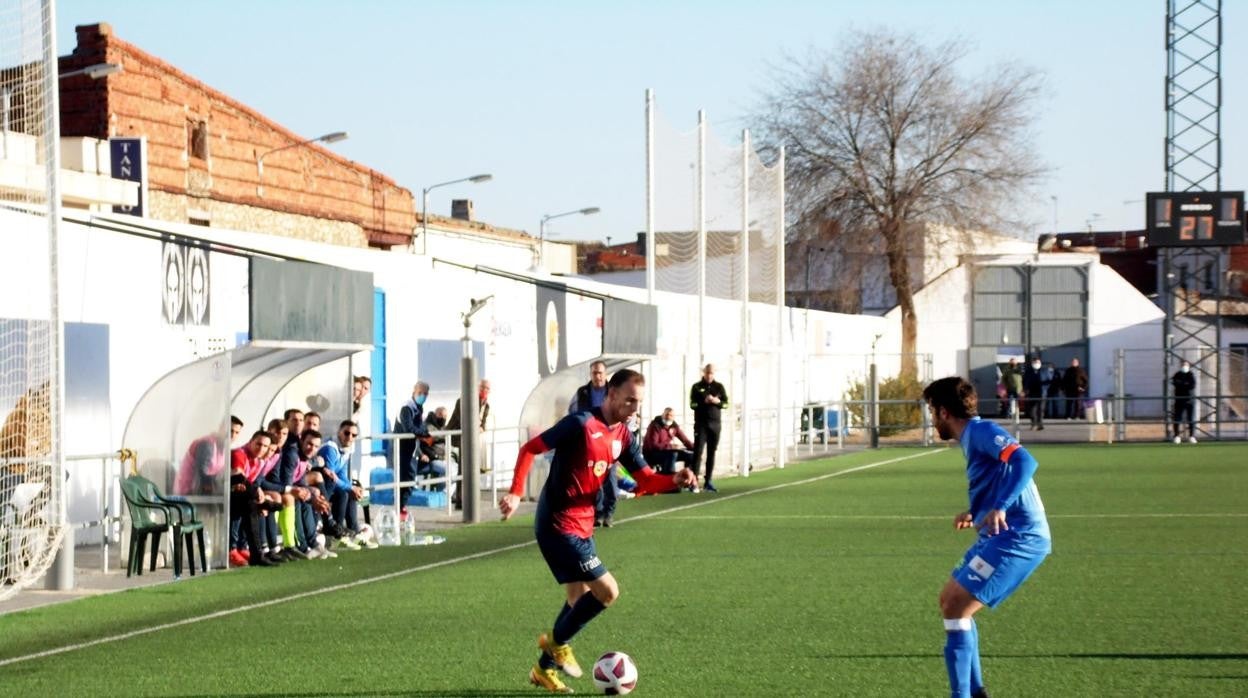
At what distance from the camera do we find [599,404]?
65.6ft

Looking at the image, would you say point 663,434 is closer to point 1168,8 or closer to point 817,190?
point 1168,8

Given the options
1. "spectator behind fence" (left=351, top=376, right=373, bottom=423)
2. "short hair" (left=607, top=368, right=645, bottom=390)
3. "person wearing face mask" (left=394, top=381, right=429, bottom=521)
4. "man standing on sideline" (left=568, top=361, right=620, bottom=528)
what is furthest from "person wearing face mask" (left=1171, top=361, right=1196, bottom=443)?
"short hair" (left=607, top=368, right=645, bottom=390)

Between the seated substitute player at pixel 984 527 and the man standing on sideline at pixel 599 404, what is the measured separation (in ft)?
37.0

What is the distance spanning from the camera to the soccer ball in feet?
30.1

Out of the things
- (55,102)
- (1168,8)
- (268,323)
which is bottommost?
(268,323)

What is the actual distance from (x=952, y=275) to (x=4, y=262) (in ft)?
172

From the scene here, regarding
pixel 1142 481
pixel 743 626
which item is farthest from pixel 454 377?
pixel 743 626

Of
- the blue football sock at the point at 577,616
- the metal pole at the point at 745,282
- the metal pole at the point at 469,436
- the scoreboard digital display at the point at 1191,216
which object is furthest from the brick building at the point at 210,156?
the blue football sock at the point at 577,616

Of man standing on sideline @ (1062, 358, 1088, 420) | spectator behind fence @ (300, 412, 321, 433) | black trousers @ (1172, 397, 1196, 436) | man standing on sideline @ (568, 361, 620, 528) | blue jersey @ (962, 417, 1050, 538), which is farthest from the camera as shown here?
man standing on sideline @ (1062, 358, 1088, 420)

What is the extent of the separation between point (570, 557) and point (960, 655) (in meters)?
2.26

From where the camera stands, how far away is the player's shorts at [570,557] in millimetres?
9336

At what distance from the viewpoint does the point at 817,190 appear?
2397 inches

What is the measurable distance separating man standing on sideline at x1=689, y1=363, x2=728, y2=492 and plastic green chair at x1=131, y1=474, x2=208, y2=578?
11.5m

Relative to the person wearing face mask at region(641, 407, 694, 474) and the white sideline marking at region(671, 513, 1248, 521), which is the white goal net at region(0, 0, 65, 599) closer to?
the white sideline marking at region(671, 513, 1248, 521)
